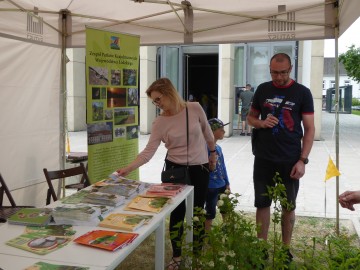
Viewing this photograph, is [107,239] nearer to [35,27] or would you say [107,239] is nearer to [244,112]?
[35,27]

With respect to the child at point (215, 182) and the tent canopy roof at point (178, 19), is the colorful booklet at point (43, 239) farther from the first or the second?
the tent canopy roof at point (178, 19)

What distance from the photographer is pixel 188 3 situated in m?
4.07

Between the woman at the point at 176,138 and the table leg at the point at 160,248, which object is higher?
the woman at the point at 176,138

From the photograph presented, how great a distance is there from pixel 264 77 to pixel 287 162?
10457 mm

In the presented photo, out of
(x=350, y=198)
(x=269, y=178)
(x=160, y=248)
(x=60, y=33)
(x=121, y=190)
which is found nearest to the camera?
(x=350, y=198)

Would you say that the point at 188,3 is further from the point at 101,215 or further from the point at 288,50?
the point at 288,50

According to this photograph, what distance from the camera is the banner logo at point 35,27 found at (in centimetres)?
414

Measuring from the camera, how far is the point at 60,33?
4.67m

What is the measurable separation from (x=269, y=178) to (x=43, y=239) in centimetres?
200

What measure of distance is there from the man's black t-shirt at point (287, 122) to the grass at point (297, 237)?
0.78 meters

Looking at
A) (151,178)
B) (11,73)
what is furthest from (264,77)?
(11,73)

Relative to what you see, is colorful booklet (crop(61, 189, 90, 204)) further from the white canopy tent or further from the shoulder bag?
the white canopy tent

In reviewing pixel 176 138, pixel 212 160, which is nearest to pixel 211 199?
pixel 212 160

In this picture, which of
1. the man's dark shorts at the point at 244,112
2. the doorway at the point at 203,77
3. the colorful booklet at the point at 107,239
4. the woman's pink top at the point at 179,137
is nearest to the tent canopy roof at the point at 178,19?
the woman's pink top at the point at 179,137
